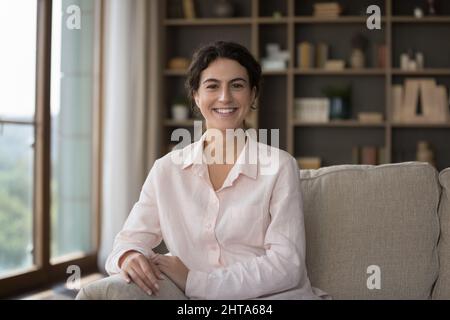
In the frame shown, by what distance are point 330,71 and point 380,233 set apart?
3300 mm

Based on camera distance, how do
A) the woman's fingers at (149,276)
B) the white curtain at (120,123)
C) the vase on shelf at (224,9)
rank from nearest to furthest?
1. the woman's fingers at (149,276)
2. the white curtain at (120,123)
3. the vase on shelf at (224,9)

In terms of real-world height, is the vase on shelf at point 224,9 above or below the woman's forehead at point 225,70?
above

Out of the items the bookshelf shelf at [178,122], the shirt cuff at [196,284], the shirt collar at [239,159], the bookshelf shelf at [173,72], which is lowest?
the shirt cuff at [196,284]

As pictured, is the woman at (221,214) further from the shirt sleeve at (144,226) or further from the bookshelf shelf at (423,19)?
the bookshelf shelf at (423,19)

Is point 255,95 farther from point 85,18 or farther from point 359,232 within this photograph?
point 85,18

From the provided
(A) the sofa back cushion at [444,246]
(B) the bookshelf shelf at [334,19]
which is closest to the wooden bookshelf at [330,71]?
(B) the bookshelf shelf at [334,19]

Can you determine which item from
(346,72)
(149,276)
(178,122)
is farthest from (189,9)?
(149,276)

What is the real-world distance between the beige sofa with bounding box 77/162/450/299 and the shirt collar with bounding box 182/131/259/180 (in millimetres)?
246

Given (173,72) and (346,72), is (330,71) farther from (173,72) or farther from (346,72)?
(173,72)

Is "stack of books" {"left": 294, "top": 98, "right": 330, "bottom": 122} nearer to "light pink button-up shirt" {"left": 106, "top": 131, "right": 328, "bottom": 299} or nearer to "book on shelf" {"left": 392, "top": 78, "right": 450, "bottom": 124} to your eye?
"book on shelf" {"left": 392, "top": 78, "right": 450, "bottom": 124}

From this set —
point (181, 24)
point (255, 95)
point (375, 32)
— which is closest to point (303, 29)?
point (375, 32)

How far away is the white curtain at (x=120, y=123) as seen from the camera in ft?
15.6

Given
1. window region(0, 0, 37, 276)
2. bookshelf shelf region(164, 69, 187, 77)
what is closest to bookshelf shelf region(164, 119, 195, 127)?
bookshelf shelf region(164, 69, 187, 77)

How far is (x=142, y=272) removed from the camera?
5.41 feet
